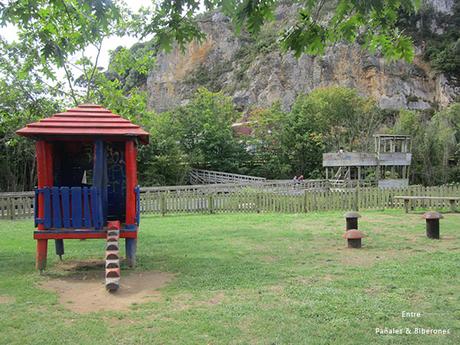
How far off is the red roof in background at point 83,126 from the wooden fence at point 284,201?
10.8 m

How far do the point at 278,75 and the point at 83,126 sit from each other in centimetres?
6388

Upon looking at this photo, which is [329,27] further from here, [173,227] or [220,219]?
→ [220,219]

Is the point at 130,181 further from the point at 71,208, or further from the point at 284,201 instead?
the point at 284,201

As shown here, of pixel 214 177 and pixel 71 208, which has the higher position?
pixel 214 177

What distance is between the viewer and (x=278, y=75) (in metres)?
69.8

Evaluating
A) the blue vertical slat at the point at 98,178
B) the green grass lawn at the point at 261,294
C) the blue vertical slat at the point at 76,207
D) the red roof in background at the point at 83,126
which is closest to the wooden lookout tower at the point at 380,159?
the green grass lawn at the point at 261,294

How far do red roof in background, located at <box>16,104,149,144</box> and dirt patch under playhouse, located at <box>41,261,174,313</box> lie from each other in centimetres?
264

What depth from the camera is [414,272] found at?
7594mm

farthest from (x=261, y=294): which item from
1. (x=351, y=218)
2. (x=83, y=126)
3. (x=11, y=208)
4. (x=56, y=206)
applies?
(x=11, y=208)

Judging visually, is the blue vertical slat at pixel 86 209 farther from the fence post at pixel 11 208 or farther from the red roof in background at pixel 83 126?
the fence post at pixel 11 208

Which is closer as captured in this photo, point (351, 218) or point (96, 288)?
point (96, 288)

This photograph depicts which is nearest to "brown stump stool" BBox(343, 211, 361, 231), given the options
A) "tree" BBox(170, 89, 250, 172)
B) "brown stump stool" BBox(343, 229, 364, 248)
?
"brown stump stool" BBox(343, 229, 364, 248)

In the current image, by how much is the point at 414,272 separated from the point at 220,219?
33.8ft

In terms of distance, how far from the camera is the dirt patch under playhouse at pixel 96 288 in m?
6.23
